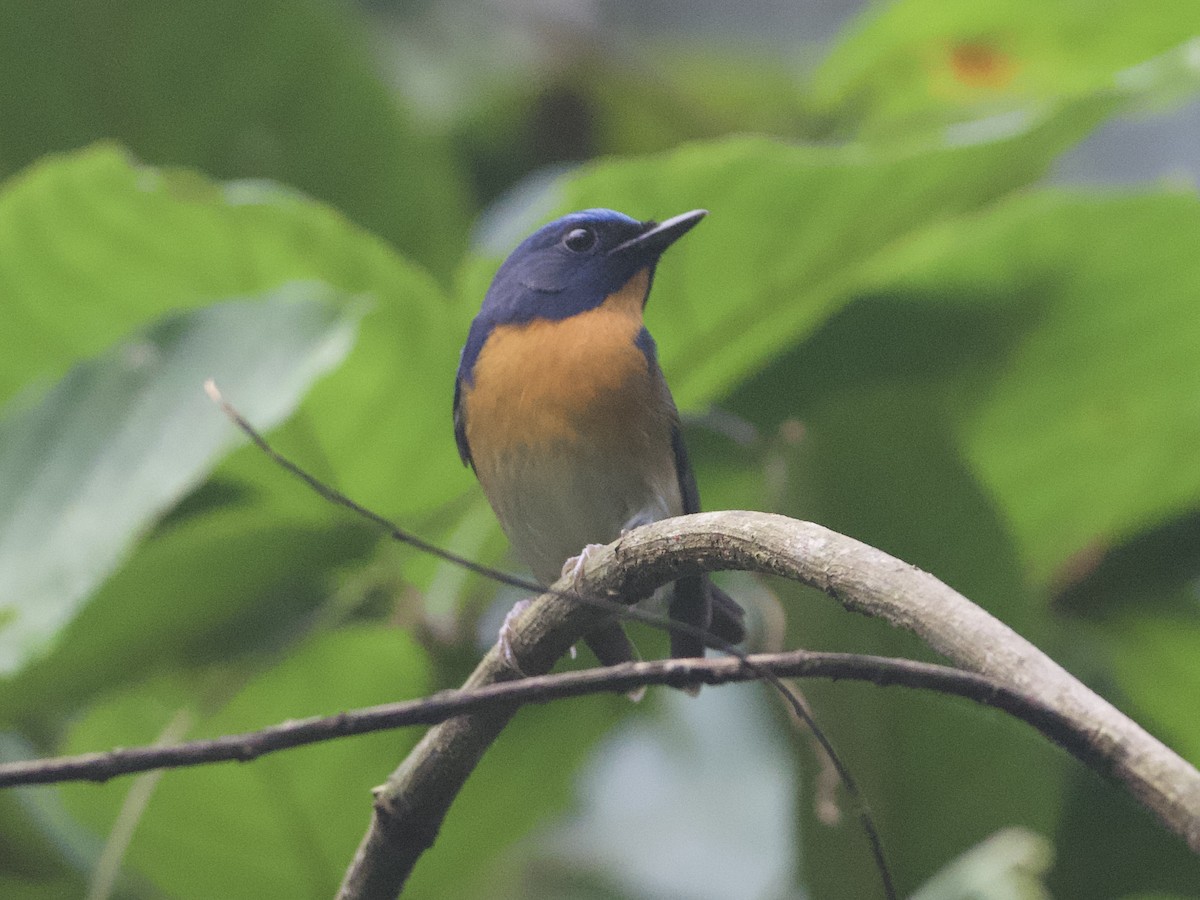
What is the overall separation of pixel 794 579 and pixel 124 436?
3.34 feet

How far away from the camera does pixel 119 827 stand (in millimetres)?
1569

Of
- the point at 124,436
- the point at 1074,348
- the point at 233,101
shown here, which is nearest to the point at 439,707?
the point at 124,436

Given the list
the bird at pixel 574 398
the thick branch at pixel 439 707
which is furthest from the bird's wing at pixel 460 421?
the thick branch at pixel 439 707

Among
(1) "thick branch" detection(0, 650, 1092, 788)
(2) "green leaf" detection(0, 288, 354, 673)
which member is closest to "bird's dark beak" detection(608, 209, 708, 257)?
(2) "green leaf" detection(0, 288, 354, 673)

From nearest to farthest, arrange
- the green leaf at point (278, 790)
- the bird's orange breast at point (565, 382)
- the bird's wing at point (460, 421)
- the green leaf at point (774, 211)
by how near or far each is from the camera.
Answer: the bird's orange breast at point (565, 382)
the bird's wing at point (460, 421)
the green leaf at point (774, 211)
the green leaf at point (278, 790)

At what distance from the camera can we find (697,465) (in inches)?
68.7

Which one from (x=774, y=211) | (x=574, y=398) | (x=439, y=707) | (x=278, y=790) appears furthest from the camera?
(x=278, y=790)

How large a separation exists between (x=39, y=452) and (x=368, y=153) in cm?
97

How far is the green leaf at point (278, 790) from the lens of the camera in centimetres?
170

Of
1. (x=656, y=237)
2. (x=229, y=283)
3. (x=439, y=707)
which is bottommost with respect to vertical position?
(x=439, y=707)

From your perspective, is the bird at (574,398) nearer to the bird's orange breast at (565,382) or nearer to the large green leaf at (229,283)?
the bird's orange breast at (565,382)

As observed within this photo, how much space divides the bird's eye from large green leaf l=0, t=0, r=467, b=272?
92cm

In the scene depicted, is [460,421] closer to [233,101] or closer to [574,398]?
[574,398]

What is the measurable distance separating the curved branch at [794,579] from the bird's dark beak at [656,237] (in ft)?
1.85
